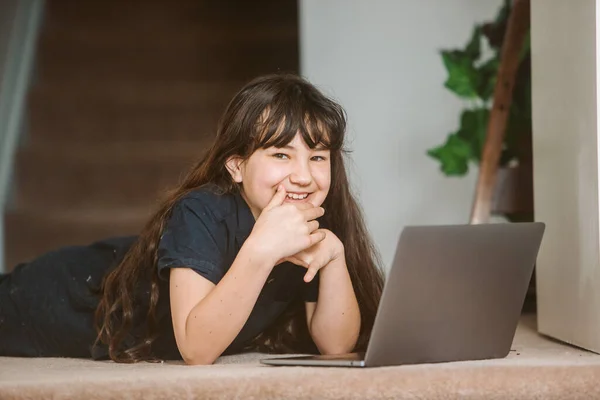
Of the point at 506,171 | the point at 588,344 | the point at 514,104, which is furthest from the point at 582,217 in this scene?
the point at 514,104

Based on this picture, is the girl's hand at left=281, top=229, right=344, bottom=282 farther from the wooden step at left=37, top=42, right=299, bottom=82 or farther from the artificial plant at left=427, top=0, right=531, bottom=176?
the wooden step at left=37, top=42, right=299, bottom=82

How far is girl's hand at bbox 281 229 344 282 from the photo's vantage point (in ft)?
3.70

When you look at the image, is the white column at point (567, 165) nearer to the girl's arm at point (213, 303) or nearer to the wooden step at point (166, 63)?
the girl's arm at point (213, 303)

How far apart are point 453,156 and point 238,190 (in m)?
0.86

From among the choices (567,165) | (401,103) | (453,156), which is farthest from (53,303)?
(401,103)

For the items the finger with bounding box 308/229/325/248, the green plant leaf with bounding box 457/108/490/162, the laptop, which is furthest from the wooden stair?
the laptop

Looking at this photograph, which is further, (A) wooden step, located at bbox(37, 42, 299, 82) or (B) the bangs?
(A) wooden step, located at bbox(37, 42, 299, 82)

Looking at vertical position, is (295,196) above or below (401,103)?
below

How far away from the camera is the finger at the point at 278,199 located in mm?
1107

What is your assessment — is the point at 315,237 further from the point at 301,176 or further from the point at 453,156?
the point at 453,156

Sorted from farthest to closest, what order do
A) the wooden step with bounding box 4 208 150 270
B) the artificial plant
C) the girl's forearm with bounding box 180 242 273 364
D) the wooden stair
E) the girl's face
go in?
1. the wooden stair
2. the wooden step with bounding box 4 208 150 270
3. the artificial plant
4. the girl's face
5. the girl's forearm with bounding box 180 242 273 364

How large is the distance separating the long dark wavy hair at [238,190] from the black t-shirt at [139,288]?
0.09 ft

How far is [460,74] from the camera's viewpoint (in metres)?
1.93

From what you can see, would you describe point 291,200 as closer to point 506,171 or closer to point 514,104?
point 506,171
